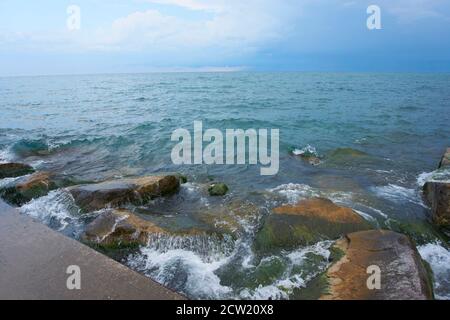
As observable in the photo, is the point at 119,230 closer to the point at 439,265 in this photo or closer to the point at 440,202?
the point at 439,265

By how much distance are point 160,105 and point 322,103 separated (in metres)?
15.3

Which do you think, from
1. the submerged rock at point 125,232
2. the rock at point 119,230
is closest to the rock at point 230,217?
the submerged rock at point 125,232

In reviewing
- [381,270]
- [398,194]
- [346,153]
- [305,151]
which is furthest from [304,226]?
[305,151]

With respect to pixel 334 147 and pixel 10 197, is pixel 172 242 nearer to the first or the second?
pixel 10 197

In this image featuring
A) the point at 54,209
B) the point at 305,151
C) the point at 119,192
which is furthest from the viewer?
the point at 305,151

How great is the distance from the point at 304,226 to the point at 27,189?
24.0 ft

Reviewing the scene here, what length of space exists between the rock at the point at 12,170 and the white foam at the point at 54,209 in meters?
3.19

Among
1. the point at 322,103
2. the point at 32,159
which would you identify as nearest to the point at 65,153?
the point at 32,159

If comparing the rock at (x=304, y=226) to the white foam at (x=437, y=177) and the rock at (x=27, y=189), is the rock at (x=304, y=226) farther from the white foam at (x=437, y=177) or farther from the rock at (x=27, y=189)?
the rock at (x=27, y=189)

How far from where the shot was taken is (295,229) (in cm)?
689

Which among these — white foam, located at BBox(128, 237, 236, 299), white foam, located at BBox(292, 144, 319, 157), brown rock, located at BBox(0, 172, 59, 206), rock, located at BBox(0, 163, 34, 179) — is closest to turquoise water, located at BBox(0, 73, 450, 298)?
white foam, located at BBox(128, 237, 236, 299)

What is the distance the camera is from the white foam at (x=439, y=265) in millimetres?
5457

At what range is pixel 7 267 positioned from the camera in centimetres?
448
